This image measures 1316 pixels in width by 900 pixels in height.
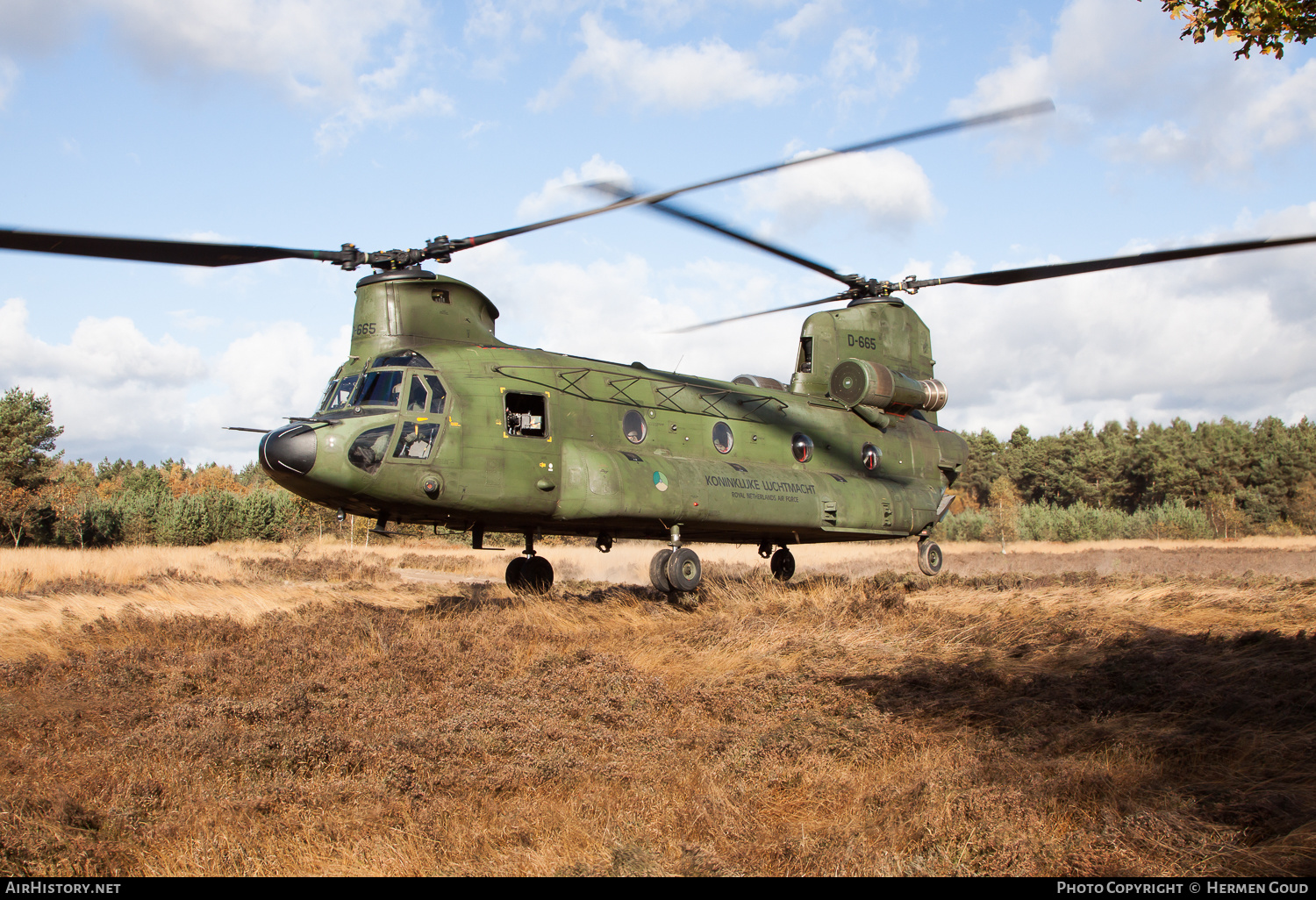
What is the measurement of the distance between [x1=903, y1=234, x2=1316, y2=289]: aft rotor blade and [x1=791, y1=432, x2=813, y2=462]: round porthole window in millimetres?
3459

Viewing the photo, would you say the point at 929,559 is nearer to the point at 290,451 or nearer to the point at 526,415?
the point at 526,415

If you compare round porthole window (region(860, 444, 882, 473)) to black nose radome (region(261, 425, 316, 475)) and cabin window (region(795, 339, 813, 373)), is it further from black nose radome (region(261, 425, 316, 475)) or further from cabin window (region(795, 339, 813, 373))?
black nose radome (region(261, 425, 316, 475))

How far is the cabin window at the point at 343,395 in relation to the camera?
12102 mm

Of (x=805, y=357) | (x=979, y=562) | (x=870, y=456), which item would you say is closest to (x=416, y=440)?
(x=805, y=357)

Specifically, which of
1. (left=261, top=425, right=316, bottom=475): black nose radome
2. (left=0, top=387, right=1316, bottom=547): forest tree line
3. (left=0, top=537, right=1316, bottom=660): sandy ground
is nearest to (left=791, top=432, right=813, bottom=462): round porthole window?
(left=0, top=537, right=1316, bottom=660): sandy ground

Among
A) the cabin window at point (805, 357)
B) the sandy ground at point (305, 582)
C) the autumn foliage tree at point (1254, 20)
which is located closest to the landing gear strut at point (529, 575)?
the sandy ground at point (305, 582)

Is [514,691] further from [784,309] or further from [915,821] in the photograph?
[784,309]

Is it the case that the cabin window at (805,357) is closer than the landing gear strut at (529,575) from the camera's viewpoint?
No

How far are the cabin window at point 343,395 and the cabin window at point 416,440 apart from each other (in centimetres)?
104

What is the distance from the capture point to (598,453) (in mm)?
13258

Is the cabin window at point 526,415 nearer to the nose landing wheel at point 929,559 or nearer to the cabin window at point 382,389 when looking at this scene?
the cabin window at point 382,389

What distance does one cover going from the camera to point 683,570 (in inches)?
550

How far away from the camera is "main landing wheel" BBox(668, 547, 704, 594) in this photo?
45.5 ft

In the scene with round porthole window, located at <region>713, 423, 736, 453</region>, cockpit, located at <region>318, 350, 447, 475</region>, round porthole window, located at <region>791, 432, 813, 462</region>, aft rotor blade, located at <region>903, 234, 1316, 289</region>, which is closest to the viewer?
aft rotor blade, located at <region>903, 234, 1316, 289</region>
